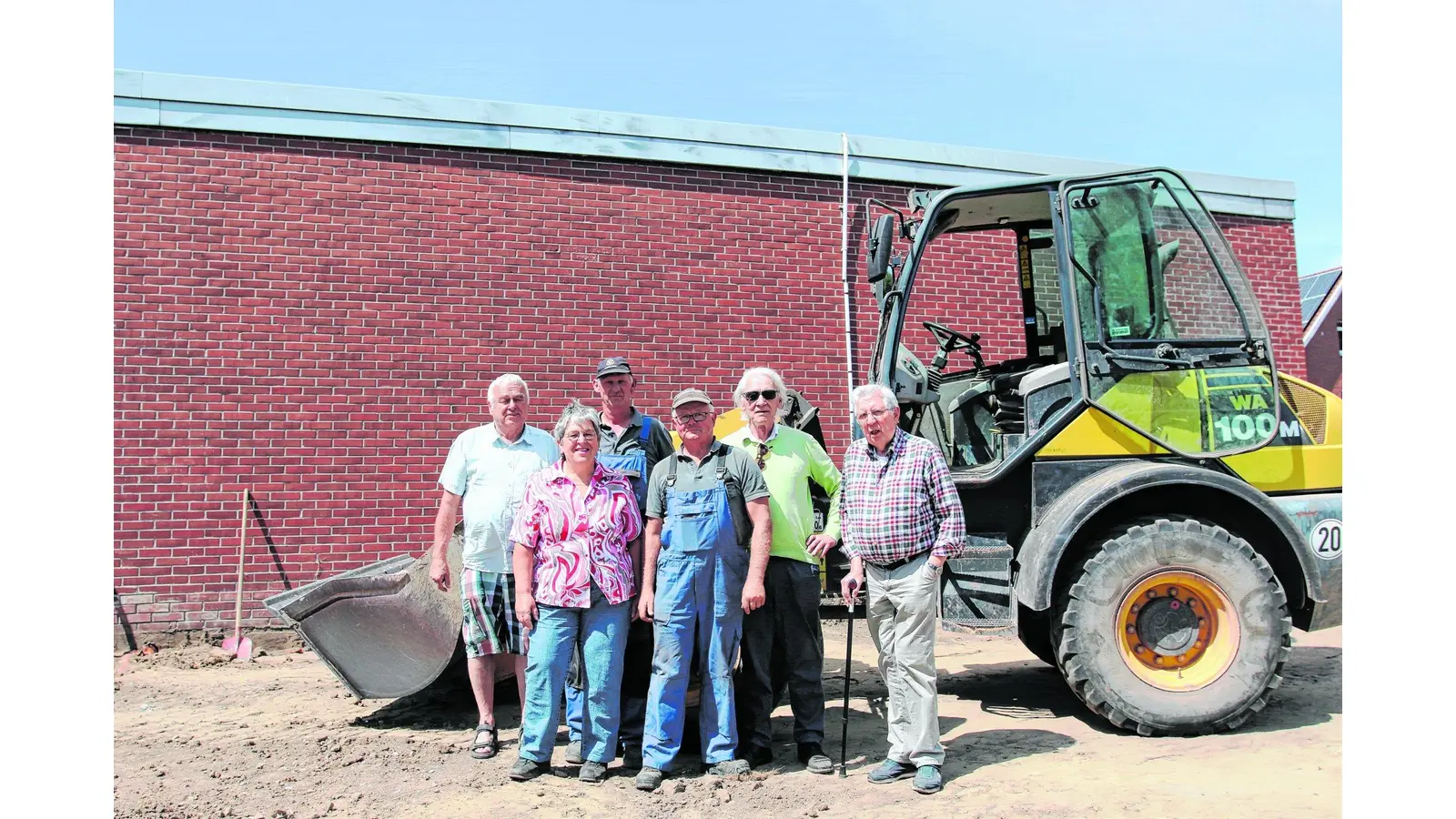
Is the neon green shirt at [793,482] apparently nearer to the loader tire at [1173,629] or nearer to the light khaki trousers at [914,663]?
the light khaki trousers at [914,663]

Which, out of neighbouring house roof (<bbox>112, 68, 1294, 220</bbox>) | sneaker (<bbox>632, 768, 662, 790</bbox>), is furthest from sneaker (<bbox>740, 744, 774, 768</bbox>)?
neighbouring house roof (<bbox>112, 68, 1294, 220</bbox>)

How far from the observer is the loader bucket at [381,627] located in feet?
17.8

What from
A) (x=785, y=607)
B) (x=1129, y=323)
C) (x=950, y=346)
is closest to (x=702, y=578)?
(x=785, y=607)

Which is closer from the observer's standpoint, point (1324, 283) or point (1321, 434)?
point (1321, 434)

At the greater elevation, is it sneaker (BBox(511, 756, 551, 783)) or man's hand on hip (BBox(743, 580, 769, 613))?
man's hand on hip (BBox(743, 580, 769, 613))

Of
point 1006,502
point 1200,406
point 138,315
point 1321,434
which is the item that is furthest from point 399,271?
point 1321,434

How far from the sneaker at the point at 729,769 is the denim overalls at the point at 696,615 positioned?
2 centimetres

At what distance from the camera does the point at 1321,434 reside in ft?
18.5

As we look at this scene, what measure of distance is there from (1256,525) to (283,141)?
7387mm

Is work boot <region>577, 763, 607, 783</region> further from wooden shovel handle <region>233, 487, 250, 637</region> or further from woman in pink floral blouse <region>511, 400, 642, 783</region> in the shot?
wooden shovel handle <region>233, 487, 250, 637</region>

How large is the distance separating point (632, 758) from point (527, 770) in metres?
0.49

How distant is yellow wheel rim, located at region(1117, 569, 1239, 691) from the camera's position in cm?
507

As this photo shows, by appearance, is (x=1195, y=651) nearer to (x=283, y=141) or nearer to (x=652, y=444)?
(x=652, y=444)

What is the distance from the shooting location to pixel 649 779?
4328 mm
